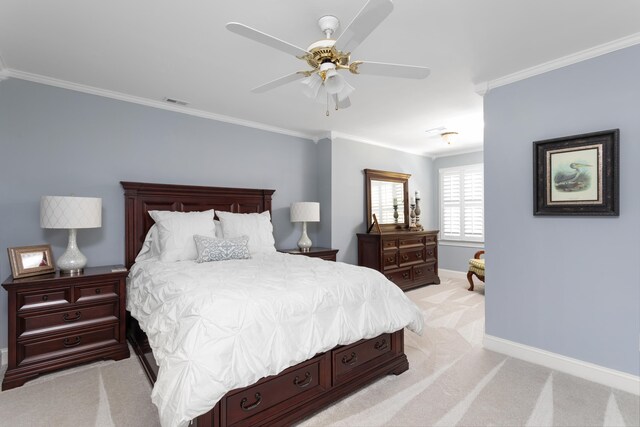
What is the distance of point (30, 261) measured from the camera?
8.87ft

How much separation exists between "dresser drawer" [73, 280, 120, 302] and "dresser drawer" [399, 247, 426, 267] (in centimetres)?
398

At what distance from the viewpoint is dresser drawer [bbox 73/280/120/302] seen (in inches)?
106

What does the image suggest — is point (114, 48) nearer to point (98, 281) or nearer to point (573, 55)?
point (98, 281)

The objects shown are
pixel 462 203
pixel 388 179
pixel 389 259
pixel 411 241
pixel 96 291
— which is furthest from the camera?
pixel 462 203

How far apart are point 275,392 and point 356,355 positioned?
678 mm

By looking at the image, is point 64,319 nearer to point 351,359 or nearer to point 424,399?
point 351,359

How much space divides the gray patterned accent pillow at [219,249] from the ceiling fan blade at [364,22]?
6.91 ft

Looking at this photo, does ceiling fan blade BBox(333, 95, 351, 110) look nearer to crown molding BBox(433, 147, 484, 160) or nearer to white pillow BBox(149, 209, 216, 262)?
white pillow BBox(149, 209, 216, 262)

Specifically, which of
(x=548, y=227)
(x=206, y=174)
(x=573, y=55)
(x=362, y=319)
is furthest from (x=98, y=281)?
(x=573, y=55)

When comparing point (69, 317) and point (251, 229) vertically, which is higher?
point (251, 229)

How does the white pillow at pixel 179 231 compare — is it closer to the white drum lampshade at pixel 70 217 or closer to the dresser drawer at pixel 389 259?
the white drum lampshade at pixel 70 217

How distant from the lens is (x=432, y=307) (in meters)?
4.35

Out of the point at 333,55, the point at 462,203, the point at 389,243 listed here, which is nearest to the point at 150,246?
the point at 333,55

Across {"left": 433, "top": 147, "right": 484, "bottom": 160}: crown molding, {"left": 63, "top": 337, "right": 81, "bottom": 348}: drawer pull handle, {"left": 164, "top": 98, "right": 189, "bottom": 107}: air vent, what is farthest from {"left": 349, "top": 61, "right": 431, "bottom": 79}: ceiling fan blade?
{"left": 433, "top": 147, "right": 484, "bottom": 160}: crown molding
